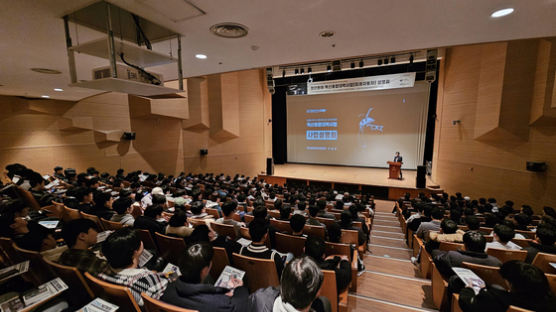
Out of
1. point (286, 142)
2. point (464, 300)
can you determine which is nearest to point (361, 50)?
point (464, 300)

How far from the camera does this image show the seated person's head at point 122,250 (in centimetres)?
179

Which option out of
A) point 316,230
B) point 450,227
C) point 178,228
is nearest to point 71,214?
point 178,228

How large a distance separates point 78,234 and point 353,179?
36.2ft

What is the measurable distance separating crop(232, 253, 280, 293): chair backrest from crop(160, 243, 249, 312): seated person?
1.85 ft

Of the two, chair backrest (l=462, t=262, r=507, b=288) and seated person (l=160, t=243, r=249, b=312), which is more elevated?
seated person (l=160, t=243, r=249, b=312)

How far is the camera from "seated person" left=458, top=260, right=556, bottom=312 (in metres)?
1.62

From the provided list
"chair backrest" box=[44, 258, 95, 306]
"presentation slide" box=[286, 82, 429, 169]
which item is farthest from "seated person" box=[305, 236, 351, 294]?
"presentation slide" box=[286, 82, 429, 169]

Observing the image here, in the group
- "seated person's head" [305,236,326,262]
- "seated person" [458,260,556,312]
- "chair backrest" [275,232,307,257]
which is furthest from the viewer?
"chair backrest" [275,232,307,257]

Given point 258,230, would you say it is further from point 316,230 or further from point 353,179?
point 353,179

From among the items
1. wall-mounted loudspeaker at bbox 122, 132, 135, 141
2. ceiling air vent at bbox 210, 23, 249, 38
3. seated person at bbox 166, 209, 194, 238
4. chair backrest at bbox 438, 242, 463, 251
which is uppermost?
ceiling air vent at bbox 210, 23, 249, 38

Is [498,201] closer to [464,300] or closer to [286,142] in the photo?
[464,300]

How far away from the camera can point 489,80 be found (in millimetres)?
7867

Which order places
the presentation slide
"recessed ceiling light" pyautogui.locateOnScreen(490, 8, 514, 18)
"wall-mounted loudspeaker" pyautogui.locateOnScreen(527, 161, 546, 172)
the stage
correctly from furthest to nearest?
1. the presentation slide
2. the stage
3. "wall-mounted loudspeaker" pyautogui.locateOnScreen(527, 161, 546, 172)
4. "recessed ceiling light" pyautogui.locateOnScreen(490, 8, 514, 18)

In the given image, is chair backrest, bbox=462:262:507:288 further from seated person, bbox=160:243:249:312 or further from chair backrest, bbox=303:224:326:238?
seated person, bbox=160:243:249:312
